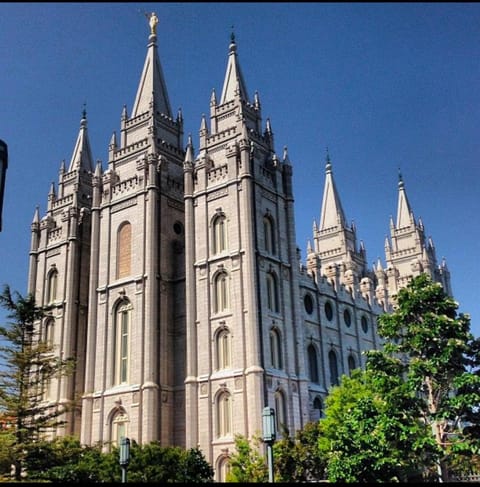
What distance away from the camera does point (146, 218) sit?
38406 mm

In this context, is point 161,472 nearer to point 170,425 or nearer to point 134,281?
point 170,425

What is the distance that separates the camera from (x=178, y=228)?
40688mm

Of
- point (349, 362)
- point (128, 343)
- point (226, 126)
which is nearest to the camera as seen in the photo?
point (128, 343)

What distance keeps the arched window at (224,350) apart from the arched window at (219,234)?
16.2ft

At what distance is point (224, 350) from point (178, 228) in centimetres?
999

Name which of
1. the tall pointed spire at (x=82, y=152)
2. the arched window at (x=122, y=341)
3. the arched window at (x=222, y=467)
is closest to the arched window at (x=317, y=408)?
the arched window at (x=222, y=467)

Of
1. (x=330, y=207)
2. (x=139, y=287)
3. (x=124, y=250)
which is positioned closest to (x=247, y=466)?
(x=139, y=287)

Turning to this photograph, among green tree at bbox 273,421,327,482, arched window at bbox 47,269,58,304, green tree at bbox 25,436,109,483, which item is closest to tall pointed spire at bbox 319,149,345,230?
arched window at bbox 47,269,58,304

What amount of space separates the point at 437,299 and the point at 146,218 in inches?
821

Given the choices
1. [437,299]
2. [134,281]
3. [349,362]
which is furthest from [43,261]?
[437,299]

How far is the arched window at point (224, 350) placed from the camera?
3391 cm

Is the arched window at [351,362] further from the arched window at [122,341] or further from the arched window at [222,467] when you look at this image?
the arched window at [122,341]

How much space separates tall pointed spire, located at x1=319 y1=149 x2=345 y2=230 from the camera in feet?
206

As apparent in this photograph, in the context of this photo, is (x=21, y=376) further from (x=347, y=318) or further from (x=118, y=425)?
(x=347, y=318)
